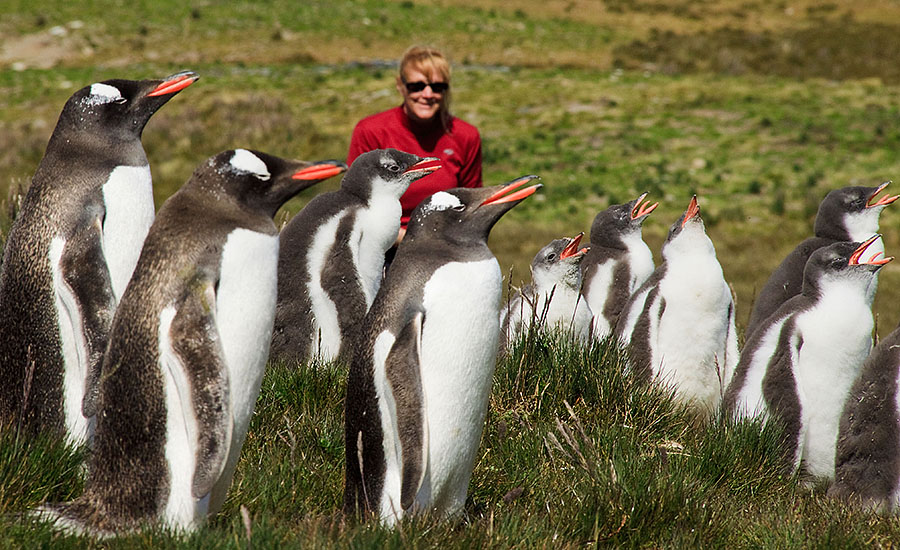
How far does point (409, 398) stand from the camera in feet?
11.9

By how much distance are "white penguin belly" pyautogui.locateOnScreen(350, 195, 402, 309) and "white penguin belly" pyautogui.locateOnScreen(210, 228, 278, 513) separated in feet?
8.02

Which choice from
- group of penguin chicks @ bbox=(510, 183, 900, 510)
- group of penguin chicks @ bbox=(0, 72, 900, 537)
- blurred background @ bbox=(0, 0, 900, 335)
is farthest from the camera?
blurred background @ bbox=(0, 0, 900, 335)

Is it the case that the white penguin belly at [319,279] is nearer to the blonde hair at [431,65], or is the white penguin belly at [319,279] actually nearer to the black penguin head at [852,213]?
the blonde hair at [431,65]

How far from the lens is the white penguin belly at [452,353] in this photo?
12.3 ft

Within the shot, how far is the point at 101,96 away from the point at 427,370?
6.53 ft

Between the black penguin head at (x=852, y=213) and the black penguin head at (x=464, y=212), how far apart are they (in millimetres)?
3794

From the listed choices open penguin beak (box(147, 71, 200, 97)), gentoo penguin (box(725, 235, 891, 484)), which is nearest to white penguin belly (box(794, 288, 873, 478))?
gentoo penguin (box(725, 235, 891, 484))

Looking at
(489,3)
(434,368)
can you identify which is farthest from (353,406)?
(489,3)

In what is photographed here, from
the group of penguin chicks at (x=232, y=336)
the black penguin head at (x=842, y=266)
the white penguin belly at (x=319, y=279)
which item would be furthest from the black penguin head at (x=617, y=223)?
the white penguin belly at (x=319, y=279)

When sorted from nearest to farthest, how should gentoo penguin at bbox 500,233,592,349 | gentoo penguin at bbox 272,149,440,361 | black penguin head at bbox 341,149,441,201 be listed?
black penguin head at bbox 341,149,441,201 < gentoo penguin at bbox 272,149,440,361 < gentoo penguin at bbox 500,233,592,349

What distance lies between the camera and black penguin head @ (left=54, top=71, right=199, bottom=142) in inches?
166

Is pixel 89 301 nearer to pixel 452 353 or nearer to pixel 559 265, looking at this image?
pixel 452 353

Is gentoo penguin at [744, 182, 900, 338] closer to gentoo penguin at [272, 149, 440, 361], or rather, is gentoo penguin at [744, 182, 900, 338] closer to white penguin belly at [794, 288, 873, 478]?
white penguin belly at [794, 288, 873, 478]

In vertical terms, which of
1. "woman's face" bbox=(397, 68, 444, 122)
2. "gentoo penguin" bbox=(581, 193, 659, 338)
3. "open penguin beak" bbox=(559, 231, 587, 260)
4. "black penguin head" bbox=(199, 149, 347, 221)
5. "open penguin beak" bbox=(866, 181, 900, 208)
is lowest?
"gentoo penguin" bbox=(581, 193, 659, 338)
